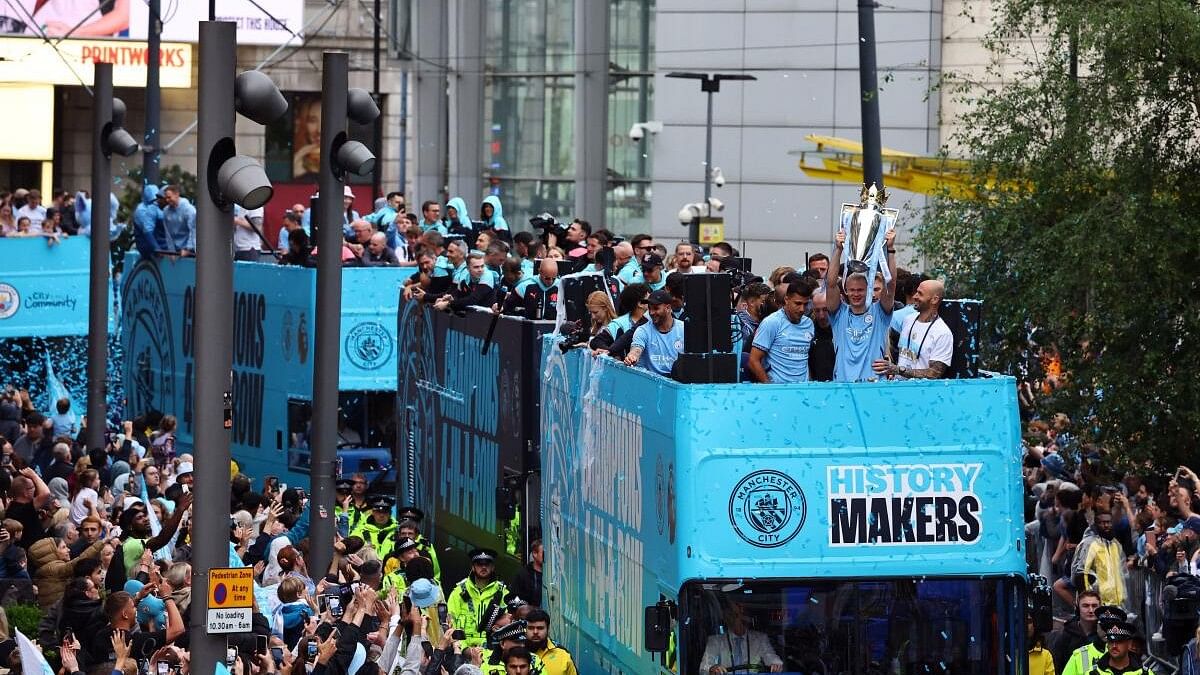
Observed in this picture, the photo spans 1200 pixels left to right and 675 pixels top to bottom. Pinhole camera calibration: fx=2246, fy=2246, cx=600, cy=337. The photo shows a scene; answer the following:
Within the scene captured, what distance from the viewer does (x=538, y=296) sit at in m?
18.4

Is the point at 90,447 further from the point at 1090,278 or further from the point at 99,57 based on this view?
the point at 99,57

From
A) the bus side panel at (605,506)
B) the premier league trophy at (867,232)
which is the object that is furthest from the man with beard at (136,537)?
the premier league trophy at (867,232)

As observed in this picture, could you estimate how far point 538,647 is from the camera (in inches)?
551

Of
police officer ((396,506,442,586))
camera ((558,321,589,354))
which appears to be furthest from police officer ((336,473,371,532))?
camera ((558,321,589,354))

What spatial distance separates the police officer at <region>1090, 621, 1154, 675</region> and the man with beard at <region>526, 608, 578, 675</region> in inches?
130

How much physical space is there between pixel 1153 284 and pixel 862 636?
8379mm

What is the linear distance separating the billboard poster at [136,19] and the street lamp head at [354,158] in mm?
34669

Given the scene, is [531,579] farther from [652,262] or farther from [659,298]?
[659,298]

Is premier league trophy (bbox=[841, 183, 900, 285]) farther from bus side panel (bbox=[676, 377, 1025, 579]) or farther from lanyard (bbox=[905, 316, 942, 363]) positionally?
bus side panel (bbox=[676, 377, 1025, 579])

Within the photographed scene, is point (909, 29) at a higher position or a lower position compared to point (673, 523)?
higher

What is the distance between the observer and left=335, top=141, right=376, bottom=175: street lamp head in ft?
52.0

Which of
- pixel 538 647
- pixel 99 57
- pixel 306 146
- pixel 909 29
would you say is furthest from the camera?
pixel 306 146

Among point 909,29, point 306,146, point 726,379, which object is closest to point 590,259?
point 726,379

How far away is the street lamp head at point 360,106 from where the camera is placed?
1630 cm
